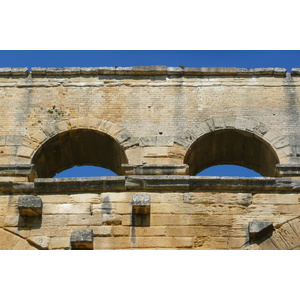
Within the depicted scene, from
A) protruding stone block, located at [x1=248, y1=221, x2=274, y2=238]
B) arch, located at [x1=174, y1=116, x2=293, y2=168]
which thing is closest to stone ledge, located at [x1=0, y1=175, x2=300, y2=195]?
protruding stone block, located at [x1=248, y1=221, x2=274, y2=238]

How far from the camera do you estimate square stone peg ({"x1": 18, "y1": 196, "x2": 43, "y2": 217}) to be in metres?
15.8

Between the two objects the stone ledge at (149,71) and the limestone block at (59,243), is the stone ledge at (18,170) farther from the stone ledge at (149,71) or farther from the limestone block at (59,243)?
the stone ledge at (149,71)

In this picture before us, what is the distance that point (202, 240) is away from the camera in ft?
50.6

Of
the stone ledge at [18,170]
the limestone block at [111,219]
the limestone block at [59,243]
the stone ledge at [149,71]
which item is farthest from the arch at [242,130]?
the limestone block at [59,243]

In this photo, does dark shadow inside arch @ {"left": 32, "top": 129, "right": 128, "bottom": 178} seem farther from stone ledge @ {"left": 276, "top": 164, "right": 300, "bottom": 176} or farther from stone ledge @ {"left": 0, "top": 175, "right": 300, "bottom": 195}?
stone ledge @ {"left": 276, "top": 164, "right": 300, "bottom": 176}

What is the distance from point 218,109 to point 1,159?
453 centimetres

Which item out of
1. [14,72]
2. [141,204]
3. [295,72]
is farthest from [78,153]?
[295,72]

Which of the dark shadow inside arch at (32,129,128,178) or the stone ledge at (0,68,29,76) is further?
the stone ledge at (0,68,29,76)

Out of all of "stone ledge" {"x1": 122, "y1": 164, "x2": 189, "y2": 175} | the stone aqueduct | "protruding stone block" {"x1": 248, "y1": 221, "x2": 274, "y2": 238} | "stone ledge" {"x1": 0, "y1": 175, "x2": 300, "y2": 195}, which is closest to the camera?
"protruding stone block" {"x1": 248, "y1": 221, "x2": 274, "y2": 238}

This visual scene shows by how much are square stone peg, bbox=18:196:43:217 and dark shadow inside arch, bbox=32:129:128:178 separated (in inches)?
80.0

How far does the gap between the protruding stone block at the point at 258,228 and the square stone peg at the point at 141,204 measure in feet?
5.96

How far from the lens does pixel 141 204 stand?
1566cm

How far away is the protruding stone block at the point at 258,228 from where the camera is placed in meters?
15.4

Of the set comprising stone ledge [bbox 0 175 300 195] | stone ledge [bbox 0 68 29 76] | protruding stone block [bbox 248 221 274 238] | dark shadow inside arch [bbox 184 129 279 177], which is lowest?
protruding stone block [bbox 248 221 274 238]
